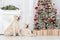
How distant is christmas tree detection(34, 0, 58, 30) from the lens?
591cm

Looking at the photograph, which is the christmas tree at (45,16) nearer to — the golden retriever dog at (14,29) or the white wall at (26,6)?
the white wall at (26,6)

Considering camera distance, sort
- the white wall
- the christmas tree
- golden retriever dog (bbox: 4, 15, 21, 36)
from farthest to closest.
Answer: the white wall → the christmas tree → golden retriever dog (bbox: 4, 15, 21, 36)

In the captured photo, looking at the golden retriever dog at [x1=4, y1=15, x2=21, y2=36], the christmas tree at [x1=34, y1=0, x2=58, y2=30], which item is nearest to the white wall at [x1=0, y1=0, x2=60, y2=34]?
the christmas tree at [x1=34, y1=0, x2=58, y2=30]

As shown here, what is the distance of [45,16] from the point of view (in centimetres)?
599

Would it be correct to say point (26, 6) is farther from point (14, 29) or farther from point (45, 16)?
point (14, 29)

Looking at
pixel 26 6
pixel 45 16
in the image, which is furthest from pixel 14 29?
pixel 26 6

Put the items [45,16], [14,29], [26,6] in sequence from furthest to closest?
[26,6] < [45,16] < [14,29]

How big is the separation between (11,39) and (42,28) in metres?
1.91

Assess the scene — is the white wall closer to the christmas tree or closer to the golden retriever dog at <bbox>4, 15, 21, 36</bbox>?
the christmas tree

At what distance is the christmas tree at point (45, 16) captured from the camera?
19.4 feet

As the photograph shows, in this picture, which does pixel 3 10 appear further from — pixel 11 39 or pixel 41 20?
pixel 11 39

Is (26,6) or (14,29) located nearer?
(14,29)

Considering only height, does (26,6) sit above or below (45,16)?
above

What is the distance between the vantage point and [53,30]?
216 inches
